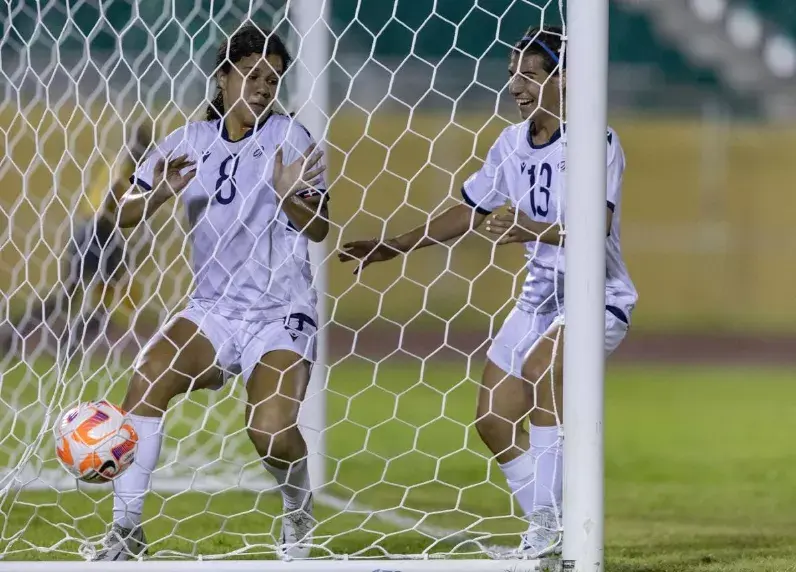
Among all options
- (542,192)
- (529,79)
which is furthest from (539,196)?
(529,79)

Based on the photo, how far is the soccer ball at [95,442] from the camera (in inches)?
148

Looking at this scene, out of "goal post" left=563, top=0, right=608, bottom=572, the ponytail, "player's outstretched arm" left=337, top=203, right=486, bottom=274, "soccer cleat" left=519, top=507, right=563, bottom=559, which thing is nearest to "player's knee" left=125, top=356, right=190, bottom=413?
"player's outstretched arm" left=337, top=203, right=486, bottom=274

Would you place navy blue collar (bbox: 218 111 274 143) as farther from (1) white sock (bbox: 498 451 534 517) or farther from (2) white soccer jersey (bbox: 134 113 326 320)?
(1) white sock (bbox: 498 451 534 517)

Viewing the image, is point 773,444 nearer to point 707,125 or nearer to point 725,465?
point 725,465

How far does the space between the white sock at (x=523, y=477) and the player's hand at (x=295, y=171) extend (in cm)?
111

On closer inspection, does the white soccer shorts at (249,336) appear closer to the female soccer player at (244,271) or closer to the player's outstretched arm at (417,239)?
the female soccer player at (244,271)

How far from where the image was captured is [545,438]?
4082 millimetres

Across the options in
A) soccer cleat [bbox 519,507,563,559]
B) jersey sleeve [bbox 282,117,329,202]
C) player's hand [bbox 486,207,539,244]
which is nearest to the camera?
soccer cleat [bbox 519,507,563,559]

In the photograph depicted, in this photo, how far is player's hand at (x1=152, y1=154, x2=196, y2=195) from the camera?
396 centimetres

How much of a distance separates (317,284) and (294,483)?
156cm

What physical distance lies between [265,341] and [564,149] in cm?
118

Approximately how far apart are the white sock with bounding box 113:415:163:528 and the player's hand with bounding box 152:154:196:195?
2.29ft

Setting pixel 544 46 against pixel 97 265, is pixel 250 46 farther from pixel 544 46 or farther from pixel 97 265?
pixel 97 265

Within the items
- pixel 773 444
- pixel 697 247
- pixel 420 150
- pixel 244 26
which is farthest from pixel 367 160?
pixel 244 26
